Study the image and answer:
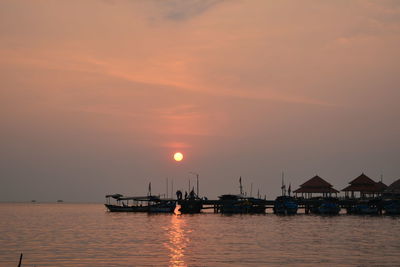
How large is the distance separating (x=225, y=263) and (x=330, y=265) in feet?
27.7

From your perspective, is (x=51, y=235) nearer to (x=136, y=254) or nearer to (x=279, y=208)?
(x=136, y=254)

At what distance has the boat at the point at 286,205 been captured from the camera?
140 meters

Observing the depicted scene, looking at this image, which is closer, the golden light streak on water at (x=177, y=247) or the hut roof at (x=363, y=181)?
the golden light streak on water at (x=177, y=247)

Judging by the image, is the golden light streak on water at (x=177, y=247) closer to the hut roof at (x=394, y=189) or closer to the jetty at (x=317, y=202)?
the jetty at (x=317, y=202)

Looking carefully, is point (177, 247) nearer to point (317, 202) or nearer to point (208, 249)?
point (208, 249)

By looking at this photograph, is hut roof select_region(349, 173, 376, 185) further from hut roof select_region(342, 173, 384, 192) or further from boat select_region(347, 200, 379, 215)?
boat select_region(347, 200, 379, 215)

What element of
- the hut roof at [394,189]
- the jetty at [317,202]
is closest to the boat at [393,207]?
the jetty at [317,202]

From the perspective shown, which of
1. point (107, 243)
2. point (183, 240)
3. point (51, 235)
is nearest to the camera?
point (107, 243)

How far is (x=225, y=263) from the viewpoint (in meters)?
48.2

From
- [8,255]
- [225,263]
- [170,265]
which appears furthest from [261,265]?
[8,255]

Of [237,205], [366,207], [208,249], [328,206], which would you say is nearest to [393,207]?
[366,207]

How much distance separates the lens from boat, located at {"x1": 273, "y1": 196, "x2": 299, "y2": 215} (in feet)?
459

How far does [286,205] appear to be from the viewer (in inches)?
5517

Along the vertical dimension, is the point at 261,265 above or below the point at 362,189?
below
